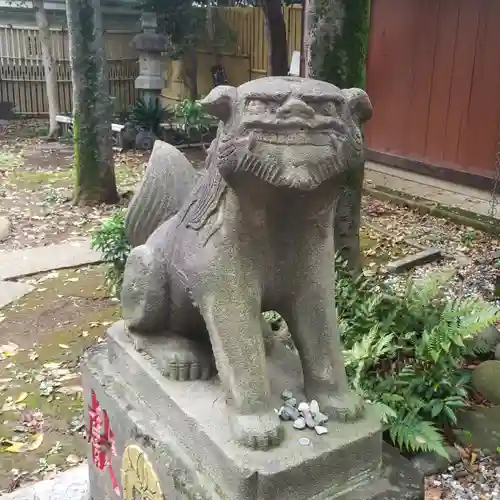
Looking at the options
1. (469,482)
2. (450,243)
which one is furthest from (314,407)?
(450,243)

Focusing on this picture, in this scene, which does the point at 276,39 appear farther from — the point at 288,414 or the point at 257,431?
the point at 257,431

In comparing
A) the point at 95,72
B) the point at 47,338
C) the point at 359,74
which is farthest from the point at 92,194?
the point at 359,74

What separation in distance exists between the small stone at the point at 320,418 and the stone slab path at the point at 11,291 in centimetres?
344

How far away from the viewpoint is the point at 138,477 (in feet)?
6.78

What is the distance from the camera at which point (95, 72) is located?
6.63 metres

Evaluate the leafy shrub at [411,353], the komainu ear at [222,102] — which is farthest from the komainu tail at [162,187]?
the leafy shrub at [411,353]

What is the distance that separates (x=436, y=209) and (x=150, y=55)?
6.30m

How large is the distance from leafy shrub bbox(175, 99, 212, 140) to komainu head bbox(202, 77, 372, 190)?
29.4 feet

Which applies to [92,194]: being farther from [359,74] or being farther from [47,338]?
[359,74]

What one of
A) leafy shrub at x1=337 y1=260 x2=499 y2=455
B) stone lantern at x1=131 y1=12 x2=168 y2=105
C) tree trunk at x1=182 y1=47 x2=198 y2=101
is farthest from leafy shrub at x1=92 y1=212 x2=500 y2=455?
tree trunk at x1=182 y1=47 x2=198 y2=101

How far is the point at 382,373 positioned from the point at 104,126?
4694 millimetres

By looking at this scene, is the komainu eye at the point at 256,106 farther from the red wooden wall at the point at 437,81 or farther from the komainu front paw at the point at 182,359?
the red wooden wall at the point at 437,81

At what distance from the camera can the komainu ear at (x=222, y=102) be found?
5.01ft

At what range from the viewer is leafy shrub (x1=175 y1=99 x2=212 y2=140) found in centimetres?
1037
